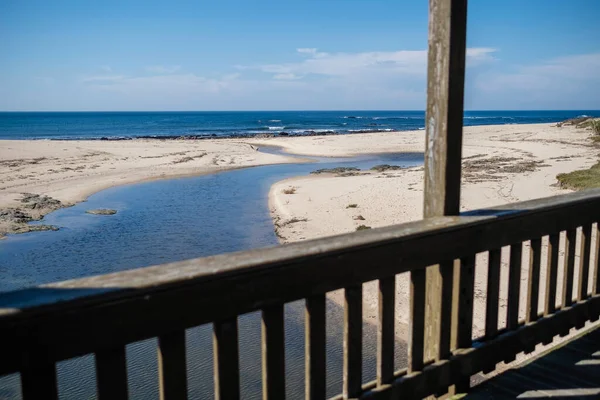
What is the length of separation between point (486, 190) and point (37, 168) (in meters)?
20.1

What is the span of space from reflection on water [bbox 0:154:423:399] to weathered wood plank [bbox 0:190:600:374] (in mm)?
3119

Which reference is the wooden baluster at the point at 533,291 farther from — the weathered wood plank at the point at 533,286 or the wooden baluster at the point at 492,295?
the wooden baluster at the point at 492,295

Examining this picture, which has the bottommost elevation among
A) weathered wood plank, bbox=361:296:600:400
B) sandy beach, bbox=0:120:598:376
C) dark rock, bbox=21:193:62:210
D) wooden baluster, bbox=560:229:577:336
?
dark rock, bbox=21:193:62:210

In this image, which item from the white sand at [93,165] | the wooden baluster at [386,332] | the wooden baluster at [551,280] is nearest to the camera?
the wooden baluster at [386,332]

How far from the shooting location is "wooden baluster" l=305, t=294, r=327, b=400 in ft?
6.92

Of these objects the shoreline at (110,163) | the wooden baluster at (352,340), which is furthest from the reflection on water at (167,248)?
the wooden baluster at (352,340)

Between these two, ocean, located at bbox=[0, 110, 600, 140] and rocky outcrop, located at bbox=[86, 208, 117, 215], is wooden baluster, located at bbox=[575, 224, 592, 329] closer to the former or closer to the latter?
rocky outcrop, located at bbox=[86, 208, 117, 215]

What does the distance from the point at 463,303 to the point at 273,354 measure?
119 centimetres

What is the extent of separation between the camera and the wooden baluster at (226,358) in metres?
1.85

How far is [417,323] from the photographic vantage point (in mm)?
2520

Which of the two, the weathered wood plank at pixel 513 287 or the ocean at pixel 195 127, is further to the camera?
the ocean at pixel 195 127

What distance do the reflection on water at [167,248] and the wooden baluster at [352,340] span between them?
9.56ft

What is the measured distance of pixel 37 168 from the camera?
2408 cm

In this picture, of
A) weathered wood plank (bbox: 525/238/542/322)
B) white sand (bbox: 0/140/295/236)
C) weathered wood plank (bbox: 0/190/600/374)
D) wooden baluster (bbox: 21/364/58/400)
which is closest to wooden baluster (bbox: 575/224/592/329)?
weathered wood plank (bbox: 525/238/542/322)
